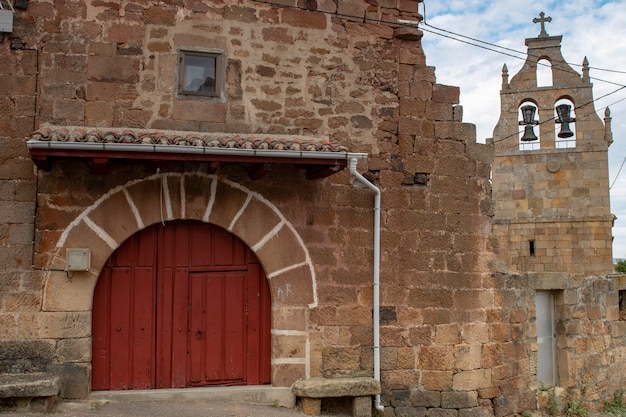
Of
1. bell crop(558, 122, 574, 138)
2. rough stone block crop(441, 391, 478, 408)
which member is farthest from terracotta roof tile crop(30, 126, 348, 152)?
bell crop(558, 122, 574, 138)

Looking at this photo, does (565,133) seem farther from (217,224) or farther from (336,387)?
(217,224)

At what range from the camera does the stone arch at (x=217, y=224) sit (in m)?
6.45

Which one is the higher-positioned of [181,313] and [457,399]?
[181,313]

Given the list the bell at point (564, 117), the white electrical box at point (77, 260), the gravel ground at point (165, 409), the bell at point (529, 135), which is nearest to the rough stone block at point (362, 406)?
the gravel ground at point (165, 409)

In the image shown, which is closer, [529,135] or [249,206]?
[249,206]

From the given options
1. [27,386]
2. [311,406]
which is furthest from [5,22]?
[311,406]

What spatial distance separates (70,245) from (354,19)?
13.1 feet

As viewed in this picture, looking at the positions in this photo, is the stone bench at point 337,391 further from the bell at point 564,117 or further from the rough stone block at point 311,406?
the bell at point 564,117

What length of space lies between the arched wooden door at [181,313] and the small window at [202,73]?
1449 millimetres

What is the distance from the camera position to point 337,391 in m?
6.73

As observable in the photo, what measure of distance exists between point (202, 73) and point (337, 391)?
3695 millimetres

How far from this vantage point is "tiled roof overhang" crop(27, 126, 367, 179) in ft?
19.1

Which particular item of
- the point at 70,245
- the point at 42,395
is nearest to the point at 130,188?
the point at 70,245

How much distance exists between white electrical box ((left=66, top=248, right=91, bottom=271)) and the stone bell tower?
38.7 feet
